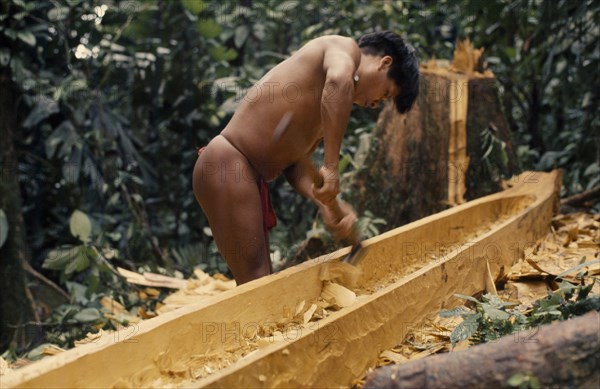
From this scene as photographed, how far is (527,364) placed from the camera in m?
1.24

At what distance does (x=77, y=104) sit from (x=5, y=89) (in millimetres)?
710

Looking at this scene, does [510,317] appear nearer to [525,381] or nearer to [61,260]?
[525,381]

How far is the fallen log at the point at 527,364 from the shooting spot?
1.24m

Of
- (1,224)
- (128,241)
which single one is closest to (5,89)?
(1,224)

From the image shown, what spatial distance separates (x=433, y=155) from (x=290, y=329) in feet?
8.11

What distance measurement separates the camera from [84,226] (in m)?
3.92

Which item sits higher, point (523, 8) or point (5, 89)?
point (523, 8)

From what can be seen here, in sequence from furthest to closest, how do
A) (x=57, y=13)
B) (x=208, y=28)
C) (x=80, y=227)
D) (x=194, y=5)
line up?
(x=208, y=28), (x=194, y=5), (x=57, y=13), (x=80, y=227)

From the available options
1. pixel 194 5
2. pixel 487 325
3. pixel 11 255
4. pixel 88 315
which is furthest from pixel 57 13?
pixel 487 325

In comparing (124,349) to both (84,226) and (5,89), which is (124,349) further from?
(5,89)

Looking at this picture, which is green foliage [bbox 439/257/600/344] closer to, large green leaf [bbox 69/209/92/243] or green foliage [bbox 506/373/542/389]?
green foliage [bbox 506/373/542/389]

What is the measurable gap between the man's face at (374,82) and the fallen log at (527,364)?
4.68 ft

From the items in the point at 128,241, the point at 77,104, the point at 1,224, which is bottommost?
the point at 128,241

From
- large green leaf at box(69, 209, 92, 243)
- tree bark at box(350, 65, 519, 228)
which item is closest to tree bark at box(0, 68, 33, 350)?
large green leaf at box(69, 209, 92, 243)
